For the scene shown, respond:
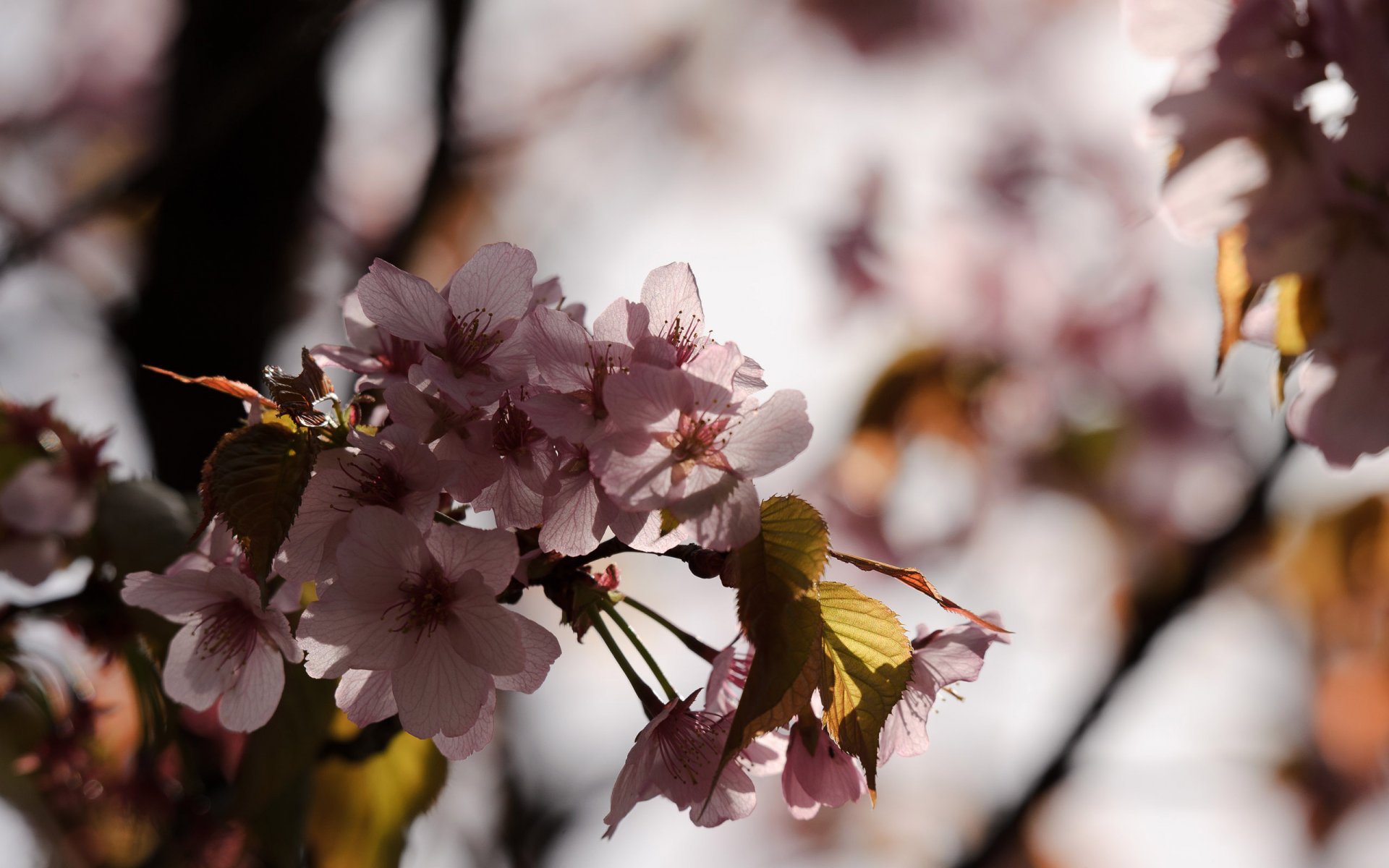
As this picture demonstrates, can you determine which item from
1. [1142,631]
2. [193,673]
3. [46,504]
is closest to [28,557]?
[46,504]

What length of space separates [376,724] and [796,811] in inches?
10.3

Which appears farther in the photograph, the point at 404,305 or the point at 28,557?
the point at 28,557

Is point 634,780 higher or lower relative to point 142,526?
higher

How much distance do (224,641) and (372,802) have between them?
0.21 m

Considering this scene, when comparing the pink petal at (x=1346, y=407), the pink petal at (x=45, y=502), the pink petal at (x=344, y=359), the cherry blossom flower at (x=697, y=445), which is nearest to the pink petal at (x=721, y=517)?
the cherry blossom flower at (x=697, y=445)

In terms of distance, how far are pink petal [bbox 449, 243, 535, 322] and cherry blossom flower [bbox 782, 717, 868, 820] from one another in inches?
10.2

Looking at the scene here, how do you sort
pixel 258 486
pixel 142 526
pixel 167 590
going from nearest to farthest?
1. pixel 258 486
2. pixel 167 590
3. pixel 142 526

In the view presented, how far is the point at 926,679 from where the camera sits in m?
0.49

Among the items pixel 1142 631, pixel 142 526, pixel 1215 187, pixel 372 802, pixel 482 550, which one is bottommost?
pixel 1142 631

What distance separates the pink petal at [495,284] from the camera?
0.46 meters

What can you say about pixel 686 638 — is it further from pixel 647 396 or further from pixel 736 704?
pixel 647 396

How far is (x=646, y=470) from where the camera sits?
0.42m

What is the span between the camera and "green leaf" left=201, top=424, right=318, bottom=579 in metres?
0.39

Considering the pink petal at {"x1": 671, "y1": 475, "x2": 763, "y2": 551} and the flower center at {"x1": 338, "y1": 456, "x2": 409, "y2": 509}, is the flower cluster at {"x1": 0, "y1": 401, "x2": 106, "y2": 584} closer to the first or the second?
the flower center at {"x1": 338, "y1": 456, "x2": 409, "y2": 509}
